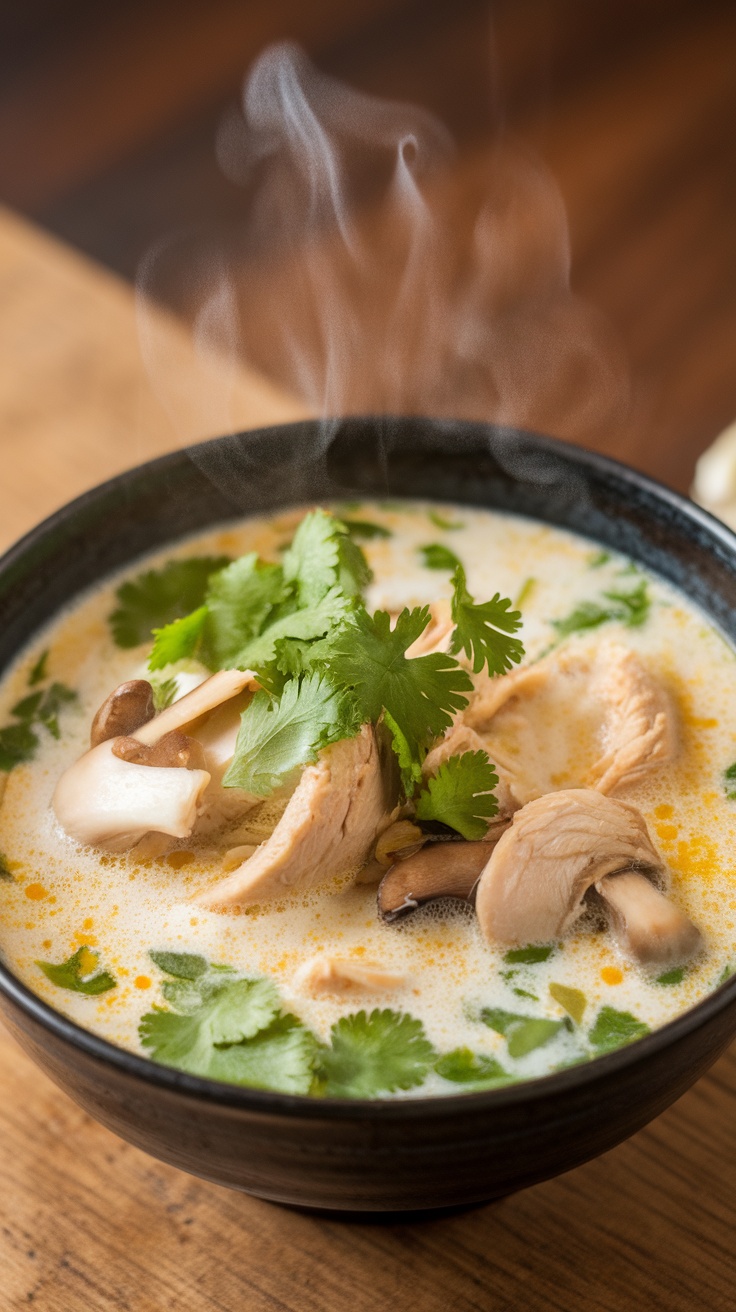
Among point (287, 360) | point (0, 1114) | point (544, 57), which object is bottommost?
point (0, 1114)

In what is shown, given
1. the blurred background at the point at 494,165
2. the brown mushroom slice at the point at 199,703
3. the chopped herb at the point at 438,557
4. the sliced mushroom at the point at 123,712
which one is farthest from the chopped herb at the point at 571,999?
the blurred background at the point at 494,165

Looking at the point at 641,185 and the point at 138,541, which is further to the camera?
the point at 641,185

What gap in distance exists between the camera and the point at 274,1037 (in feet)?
4.66

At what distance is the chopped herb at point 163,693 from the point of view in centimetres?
180

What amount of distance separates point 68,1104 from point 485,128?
3084 mm

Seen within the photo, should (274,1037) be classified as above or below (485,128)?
below

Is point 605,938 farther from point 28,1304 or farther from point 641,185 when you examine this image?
point 641,185

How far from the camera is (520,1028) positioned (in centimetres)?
146

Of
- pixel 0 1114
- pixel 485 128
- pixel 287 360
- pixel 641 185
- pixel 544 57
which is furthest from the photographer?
pixel 544 57

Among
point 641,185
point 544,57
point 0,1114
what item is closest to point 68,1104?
point 0,1114

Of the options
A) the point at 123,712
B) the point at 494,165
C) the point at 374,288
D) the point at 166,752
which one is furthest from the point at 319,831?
the point at 494,165

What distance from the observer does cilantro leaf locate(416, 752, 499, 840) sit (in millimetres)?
1570

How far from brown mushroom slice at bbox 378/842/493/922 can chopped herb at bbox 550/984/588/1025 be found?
0.47ft

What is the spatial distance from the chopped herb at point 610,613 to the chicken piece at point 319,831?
1.69 feet
